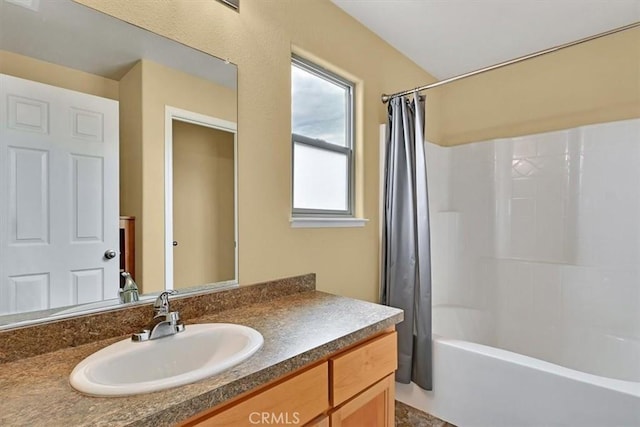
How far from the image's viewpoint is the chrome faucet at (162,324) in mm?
988

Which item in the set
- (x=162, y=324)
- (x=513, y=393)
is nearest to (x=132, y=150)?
(x=162, y=324)

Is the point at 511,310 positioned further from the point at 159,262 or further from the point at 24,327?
the point at 24,327

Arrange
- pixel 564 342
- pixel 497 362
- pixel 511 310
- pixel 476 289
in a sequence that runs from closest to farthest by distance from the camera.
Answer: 1. pixel 497 362
2. pixel 564 342
3. pixel 511 310
4. pixel 476 289

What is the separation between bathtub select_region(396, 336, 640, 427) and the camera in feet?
4.38

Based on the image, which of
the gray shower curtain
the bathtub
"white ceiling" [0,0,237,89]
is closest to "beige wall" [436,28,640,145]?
the gray shower curtain

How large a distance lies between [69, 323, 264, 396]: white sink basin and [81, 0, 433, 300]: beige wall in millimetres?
304

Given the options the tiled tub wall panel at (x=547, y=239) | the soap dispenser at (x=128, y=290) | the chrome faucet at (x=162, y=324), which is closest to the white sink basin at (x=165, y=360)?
the chrome faucet at (x=162, y=324)

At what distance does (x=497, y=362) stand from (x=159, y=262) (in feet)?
5.38

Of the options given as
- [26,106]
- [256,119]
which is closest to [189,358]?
[26,106]

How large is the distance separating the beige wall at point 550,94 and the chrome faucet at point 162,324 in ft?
8.80

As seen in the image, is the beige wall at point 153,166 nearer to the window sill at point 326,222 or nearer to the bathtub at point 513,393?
the window sill at point 326,222

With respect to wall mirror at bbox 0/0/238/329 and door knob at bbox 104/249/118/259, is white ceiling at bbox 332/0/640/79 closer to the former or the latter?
wall mirror at bbox 0/0/238/329

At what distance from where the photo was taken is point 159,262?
3.89 feet

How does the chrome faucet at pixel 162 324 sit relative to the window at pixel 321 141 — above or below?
below
